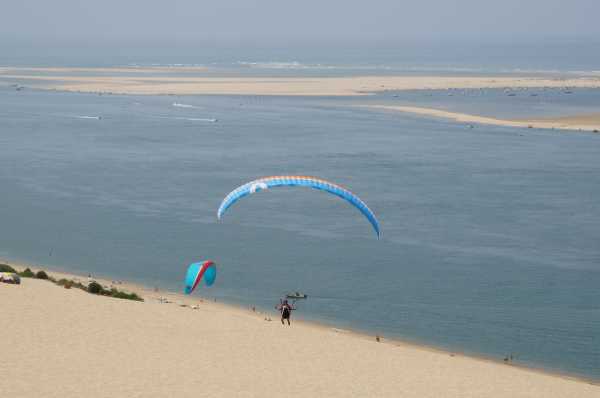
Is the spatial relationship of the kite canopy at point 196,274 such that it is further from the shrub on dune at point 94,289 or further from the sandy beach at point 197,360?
the shrub on dune at point 94,289

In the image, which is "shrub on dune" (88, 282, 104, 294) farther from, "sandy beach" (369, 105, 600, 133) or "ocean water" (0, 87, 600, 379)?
"sandy beach" (369, 105, 600, 133)

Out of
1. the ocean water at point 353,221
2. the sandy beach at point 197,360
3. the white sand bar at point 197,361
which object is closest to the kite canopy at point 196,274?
the sandy beach at point 197,360

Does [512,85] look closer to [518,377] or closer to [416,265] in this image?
Answer: [416,265]

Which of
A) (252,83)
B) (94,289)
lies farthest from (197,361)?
(252,83)

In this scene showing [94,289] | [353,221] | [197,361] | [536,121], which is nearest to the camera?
[197,361]

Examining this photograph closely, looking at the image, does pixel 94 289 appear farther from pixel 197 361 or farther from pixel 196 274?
pixel 197 361

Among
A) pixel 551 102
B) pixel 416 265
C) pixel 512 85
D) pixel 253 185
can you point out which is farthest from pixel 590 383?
pixel 512 85
